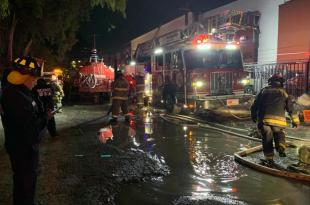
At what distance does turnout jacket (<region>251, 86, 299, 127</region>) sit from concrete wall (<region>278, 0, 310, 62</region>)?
32.4 feet

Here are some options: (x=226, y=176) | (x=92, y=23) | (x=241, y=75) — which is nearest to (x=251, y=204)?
(x=226, y=176)

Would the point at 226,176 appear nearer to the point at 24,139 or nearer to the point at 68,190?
the point at 68,190

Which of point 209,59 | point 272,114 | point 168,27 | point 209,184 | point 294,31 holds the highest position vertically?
point 168,27

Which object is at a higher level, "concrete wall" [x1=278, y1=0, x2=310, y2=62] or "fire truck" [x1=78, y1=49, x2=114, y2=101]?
"concrete wall" [x1=278, y1=0, x2=310, y2=62]

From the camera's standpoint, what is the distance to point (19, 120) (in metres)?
3.65

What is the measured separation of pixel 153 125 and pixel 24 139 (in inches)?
297

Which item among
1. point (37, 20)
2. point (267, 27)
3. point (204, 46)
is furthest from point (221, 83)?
point (37, 20)

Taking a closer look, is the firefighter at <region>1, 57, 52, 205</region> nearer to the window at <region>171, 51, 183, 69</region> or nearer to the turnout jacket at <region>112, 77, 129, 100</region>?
the turnout jacket at <region>112, 77, 129, 100</region>

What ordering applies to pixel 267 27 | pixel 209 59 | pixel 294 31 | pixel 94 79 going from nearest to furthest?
pixel 209 59 → pixel 294 31 → pixel 267 27 → pixel 94 79

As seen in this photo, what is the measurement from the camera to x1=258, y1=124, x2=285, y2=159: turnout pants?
630 centimetres

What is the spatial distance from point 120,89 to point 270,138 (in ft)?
20.5

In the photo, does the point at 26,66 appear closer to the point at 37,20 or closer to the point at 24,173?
the point at 24,173

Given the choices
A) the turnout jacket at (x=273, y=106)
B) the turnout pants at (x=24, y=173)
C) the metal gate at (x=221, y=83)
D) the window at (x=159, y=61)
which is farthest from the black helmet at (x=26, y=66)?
the window at (x=159, y=61)

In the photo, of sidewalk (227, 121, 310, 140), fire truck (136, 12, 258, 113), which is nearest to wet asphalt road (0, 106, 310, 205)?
sidewalk (227, 121, 310, 140)
